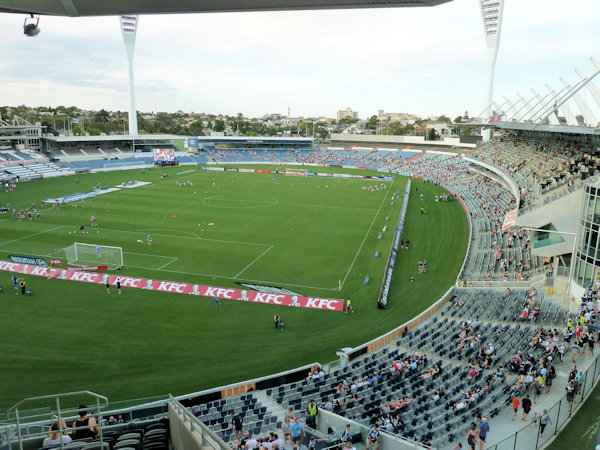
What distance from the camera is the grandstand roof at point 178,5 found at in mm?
4906

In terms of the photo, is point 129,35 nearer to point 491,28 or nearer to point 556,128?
point 491,28

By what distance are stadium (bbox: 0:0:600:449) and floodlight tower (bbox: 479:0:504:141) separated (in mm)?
35782

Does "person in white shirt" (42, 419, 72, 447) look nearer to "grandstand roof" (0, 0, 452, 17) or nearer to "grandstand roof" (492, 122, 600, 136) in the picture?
"grandstand roof" (0, 0, 452, 17)

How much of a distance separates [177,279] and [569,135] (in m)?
37.0

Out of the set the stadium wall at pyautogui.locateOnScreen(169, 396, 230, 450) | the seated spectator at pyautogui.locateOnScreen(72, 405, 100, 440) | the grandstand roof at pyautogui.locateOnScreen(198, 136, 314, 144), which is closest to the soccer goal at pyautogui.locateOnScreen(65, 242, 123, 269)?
the stadium wall at pyautogui.locateOnScreen(169, 396, 230, 450)

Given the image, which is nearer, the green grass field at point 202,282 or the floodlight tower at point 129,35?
the green grass field at point 202,282

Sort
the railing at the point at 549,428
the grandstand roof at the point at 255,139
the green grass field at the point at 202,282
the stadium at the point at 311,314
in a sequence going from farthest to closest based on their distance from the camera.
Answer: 1. the grandstand roof at the point at 255,139
2. the green grass field at the point at 202,282
3. the stadium at the point at 311,314
4. the railing at the point at 549,428

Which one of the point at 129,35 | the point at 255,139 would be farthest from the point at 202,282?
the point at 255,139

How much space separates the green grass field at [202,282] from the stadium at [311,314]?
137 mm

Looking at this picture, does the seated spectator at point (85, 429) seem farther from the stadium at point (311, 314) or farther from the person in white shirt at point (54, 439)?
the person in white shirt at point (54, 439)

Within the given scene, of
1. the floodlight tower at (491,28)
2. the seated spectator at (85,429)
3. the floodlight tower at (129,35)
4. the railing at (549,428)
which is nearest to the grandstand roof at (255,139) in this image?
the floodlight tower at (129,35)

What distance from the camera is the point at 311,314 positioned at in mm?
25484

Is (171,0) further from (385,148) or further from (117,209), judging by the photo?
(385,148)

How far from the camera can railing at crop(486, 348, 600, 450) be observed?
1151 centimetres
